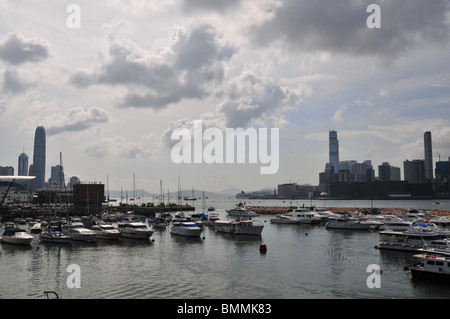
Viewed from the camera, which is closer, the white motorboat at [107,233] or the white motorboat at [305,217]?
the white motorboat at [107,233]

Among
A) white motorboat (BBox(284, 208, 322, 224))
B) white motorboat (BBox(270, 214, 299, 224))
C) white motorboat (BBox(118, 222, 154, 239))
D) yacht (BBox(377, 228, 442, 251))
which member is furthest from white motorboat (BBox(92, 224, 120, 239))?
white motorboat (BBox(284, 208, 322, 224))

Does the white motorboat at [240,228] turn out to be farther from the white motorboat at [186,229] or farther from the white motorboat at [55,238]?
the white motorboat at [55,238]

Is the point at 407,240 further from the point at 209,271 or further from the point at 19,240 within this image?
the point at 19,240

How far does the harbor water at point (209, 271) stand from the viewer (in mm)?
33750

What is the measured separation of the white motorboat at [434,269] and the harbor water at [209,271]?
99cm

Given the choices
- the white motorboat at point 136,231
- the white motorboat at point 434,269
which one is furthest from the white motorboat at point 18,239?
the white motorboat at point 434,269

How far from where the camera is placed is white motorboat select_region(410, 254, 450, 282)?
3675 cm

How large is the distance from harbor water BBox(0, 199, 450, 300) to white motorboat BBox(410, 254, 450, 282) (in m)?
0.99

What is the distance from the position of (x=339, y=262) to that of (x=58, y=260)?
3613 cm
